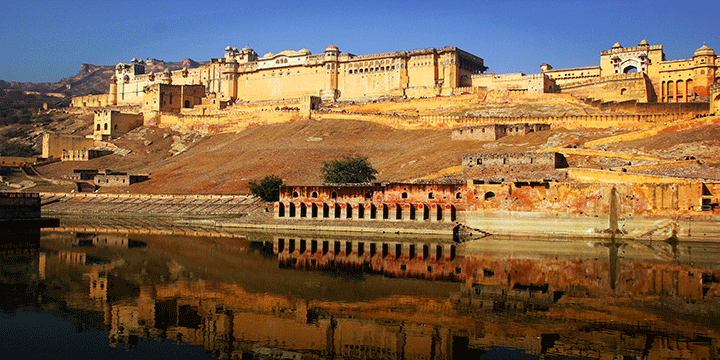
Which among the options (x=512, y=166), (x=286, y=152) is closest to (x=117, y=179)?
(x=286, y=152)

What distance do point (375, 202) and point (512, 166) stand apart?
9.50 meters

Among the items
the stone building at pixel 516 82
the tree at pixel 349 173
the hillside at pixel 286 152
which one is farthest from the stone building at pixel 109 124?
the stone building at pixel 516 82

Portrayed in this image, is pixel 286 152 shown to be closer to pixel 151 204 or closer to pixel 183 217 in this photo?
pixel 151 204

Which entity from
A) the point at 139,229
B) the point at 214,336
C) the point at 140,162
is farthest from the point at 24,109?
the point at 214,336

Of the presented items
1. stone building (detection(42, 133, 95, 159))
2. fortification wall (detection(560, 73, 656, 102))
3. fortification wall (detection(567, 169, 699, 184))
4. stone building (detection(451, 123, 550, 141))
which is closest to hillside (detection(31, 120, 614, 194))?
stone building (detection(451, 123, 550, 141))

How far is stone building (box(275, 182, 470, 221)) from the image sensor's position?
34688mm

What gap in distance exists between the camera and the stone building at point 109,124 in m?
79.0

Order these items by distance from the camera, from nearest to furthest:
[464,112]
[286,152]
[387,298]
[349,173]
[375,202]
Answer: [387,298] → [375,202] → [349,173] → [286,152] → [464,112]

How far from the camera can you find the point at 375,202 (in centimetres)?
3662

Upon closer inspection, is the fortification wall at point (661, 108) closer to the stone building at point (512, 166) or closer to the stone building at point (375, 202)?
the stone building at point (512, 166)

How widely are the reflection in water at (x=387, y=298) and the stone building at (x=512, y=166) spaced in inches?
316

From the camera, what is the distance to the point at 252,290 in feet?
64.9

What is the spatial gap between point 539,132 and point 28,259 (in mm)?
39250

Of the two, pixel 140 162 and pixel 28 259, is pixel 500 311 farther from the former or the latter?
pixel 140 162
